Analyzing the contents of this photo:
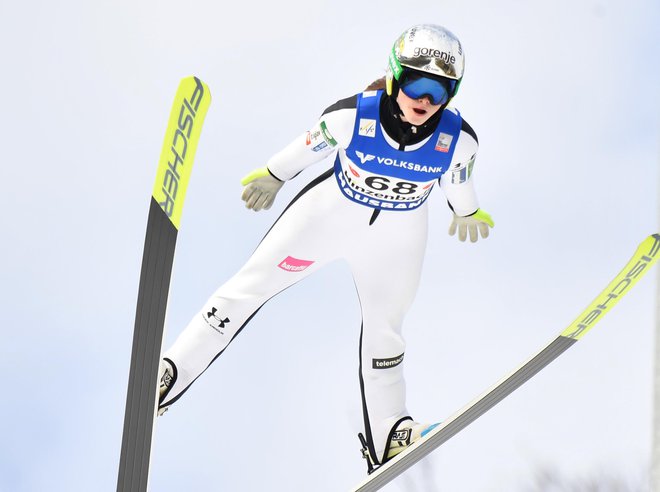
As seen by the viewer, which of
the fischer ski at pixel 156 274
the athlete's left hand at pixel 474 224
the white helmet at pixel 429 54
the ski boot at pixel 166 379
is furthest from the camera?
the athlete's left hand at pixel 474 224

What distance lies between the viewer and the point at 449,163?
4.07m

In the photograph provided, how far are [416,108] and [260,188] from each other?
888mm

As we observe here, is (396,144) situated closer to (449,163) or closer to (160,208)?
(449,163)

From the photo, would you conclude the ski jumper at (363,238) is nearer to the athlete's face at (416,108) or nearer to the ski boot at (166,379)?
the ski boot at (166,379)

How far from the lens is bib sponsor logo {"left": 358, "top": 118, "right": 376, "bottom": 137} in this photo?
3.94 m

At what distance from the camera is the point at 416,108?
3.80 meters

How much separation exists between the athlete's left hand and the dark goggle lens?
90 centimetres

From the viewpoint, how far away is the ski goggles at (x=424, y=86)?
375 centimetres

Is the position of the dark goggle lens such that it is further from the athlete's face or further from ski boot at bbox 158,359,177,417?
ski boot at bbox 158,359,177,417

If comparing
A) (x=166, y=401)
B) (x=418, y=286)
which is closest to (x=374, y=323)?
(x=418, y=286)

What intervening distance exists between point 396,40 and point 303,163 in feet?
2.47

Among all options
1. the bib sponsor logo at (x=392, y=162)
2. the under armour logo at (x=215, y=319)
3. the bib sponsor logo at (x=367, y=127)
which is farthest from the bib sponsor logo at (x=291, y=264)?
the bib sponsor logo at (x=367, y=127)

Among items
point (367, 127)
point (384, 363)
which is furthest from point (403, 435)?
point (367, 127)

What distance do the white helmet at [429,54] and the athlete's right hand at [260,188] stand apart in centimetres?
79
